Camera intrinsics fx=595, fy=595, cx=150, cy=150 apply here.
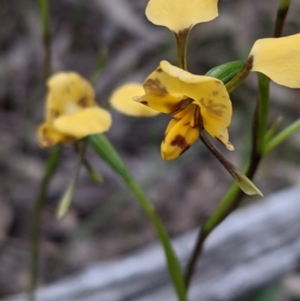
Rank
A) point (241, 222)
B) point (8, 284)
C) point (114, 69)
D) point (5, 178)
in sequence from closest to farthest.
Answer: point (241, 222)
point (8, 284)
point (5, 178)
point (114, 69)

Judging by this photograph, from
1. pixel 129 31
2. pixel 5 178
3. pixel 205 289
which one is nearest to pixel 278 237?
pixel 205 289

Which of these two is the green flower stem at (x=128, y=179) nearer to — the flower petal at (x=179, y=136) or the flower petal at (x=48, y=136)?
the flower petal at (x=48, y=136)

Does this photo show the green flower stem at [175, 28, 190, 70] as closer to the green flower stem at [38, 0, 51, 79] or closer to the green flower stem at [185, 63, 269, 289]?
the green flower stem at [185, 63, 269, 289]

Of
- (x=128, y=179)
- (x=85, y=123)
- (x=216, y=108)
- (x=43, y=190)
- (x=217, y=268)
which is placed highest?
(x=216, y=108)

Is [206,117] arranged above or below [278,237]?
above

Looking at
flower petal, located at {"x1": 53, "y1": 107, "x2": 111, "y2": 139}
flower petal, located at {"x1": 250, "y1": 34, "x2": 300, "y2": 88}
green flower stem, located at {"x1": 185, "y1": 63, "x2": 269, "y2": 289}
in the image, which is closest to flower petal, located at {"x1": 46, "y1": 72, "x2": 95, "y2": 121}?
flower petal, located at {"x1": 53, "y1": 107, "x2": 111, "y2": 139}

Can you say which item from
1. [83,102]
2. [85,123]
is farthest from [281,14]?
[83,102]

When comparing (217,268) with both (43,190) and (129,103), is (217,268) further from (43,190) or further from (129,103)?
(129,103)

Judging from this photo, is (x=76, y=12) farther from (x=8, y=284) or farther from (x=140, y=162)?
(x=8, y=284)
